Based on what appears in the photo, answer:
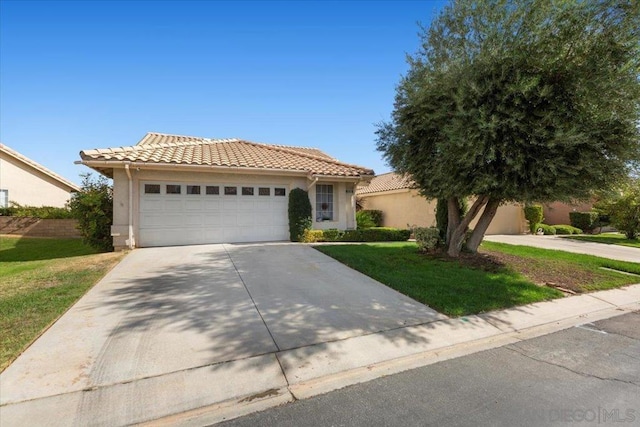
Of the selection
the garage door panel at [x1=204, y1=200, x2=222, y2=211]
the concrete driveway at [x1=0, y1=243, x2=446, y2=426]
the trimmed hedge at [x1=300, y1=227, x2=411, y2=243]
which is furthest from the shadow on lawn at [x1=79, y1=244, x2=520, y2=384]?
the trimmed hedge at [x1=300, y1=227, x2=411, y2=243]

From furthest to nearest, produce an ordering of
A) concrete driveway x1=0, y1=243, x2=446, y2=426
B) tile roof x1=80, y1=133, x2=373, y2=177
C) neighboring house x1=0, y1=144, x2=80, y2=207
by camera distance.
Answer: neighboring house x1=0, y1=144, x2=80, y2=207
tile roof x1=80, y1=133, x2=373, y2=177
concrete driveway x1=0, y1=243, x2=446, y2=426

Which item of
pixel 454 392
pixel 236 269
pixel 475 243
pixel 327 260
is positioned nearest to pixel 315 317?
pixel 454 392

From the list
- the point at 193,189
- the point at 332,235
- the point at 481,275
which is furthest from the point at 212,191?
the point at 481,275

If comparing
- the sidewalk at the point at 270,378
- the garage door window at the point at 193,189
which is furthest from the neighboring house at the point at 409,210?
the sidewalk at the point at 270,378

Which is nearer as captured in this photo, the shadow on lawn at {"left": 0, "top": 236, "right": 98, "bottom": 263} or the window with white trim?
the shadow on lawn at {"left": 0, "top": 236, "right": 98, "bottom": 263}

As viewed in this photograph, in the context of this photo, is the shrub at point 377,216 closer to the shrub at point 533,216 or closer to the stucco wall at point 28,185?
the shrub at point 533,216

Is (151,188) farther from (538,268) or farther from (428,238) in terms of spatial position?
(538,268)

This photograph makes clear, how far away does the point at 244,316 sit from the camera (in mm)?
4422

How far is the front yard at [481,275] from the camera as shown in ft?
18.3

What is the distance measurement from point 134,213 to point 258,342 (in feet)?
28.9

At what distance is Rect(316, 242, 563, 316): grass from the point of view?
210 inches

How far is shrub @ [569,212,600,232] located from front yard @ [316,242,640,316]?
1452 cm

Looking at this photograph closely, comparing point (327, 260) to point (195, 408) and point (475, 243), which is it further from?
point (195, 408)

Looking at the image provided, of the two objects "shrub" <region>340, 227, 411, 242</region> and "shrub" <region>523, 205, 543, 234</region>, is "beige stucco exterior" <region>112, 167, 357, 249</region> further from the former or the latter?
"shrub" <region>523, 205, 543, 234</region>
